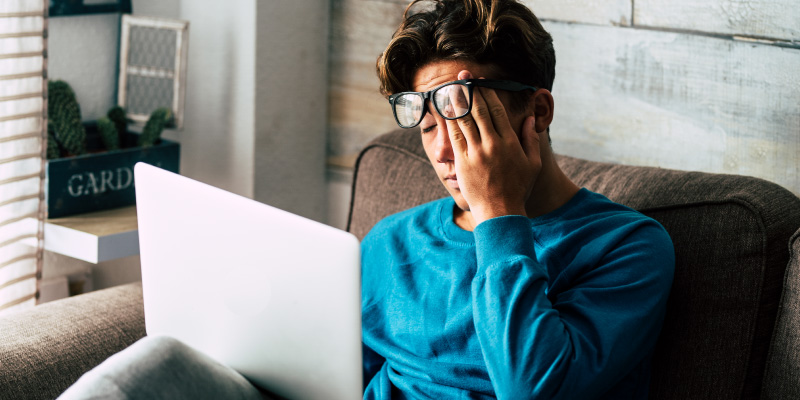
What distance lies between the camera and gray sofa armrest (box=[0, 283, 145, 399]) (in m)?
1.25

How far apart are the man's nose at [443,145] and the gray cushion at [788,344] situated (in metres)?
0.51

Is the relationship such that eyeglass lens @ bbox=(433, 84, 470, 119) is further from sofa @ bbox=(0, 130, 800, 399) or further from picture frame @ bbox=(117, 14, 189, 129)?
picture frame @ bbox=(117, 14, 189, 129)

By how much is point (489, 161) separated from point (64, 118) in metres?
1.25

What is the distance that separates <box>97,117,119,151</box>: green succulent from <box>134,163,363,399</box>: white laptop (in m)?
1.01

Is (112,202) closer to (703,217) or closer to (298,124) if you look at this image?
(298,124)

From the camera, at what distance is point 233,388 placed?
1.03 meters

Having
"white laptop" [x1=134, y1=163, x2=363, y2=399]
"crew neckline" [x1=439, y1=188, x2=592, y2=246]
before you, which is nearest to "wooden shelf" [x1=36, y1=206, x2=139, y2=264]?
"white laptop" [x1=134, y1=163, x2=363, y2=399]

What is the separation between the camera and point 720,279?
1159 mm

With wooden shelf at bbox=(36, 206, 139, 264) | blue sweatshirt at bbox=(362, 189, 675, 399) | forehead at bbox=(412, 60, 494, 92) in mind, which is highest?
forehead at bbox=(412, 60, 494, 92)

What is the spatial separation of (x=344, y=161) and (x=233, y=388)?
1267mm

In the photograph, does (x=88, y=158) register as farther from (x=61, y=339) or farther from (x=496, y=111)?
(x=496, y=111)

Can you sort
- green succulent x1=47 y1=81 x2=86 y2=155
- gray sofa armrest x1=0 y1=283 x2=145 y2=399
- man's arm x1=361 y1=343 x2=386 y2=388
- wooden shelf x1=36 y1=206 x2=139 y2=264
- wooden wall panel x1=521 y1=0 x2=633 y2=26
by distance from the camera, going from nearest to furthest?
gray sofa armrest x1=0 y1=283 x2=145 y2=399 < man's arm x1=361 y1=343 x2=386 y2=388 < wooden wall panel x1=521 y1=0 x2=633 y2=26 < wooden shelf x1=36 y1=206 x2=139 y2=264 < green succulent x1=47 y1=81 x2=86 y2=155

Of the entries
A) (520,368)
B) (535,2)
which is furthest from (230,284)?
(535,2)

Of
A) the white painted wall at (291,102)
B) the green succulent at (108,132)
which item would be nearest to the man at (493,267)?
the white painted wall at (291,102)
